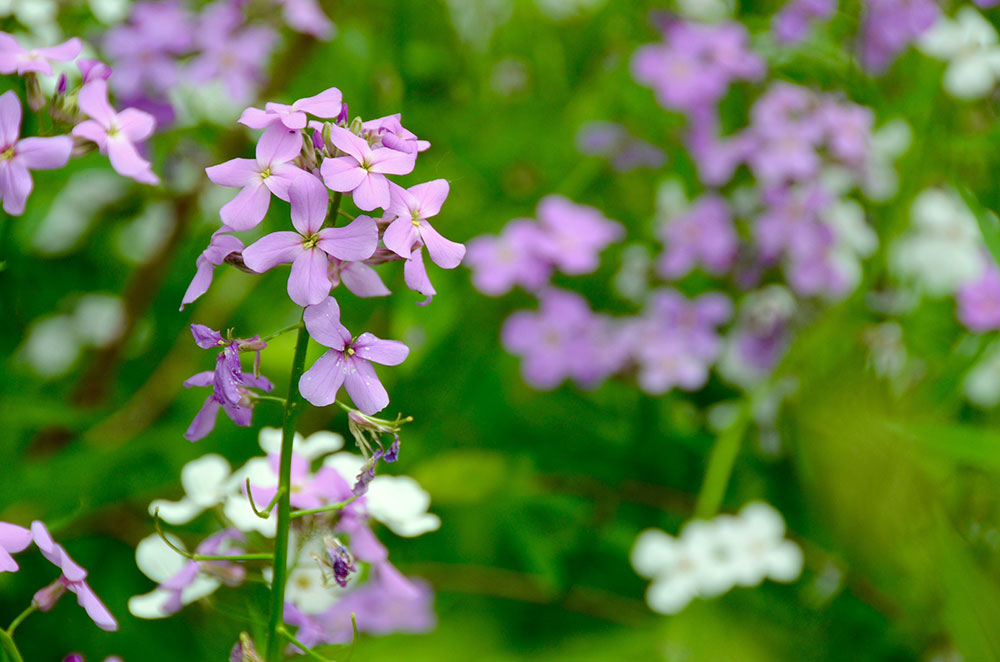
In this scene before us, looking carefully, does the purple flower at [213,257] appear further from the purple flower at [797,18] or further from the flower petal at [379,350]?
the purple flower at [797,18]

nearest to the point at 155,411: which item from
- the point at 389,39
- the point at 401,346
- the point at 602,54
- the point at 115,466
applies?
the point at 115,466

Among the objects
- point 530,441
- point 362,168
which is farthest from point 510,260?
point 362,168

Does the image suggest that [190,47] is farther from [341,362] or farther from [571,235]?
[341,362]

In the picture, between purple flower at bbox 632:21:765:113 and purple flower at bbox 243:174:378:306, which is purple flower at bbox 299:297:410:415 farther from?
purple flower at bbox 632:21:765:113

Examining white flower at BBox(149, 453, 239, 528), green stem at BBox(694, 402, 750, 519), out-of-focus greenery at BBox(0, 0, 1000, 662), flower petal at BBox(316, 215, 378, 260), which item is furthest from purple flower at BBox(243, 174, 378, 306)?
green stem at BBox(694, 402, 750, 519)

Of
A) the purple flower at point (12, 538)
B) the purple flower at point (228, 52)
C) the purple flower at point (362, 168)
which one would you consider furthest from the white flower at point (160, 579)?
the purple flower at point (228, 52)
